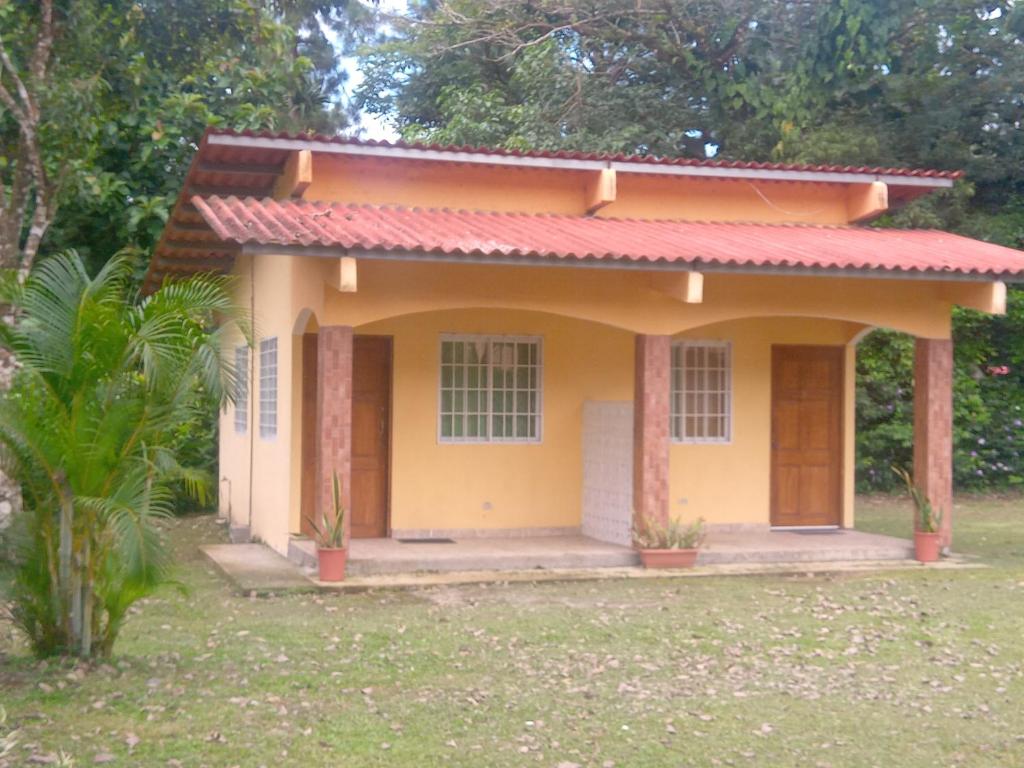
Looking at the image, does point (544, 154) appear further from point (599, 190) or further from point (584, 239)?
point (584, 239)

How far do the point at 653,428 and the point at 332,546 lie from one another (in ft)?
10.9

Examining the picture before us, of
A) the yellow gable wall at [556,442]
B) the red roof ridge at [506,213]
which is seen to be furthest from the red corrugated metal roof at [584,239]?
the yellow gable wall at [556,442]

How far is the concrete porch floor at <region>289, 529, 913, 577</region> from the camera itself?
38.8 ft

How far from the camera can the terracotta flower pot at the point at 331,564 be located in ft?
36.3

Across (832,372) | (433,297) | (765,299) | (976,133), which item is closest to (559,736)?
(433,297)

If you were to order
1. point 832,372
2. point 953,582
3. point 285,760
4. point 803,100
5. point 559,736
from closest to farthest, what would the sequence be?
1. point 285,760
2. point 559,736
3. point 953,582
4. point 832,372
5. point 803,100

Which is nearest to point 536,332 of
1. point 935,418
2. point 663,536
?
point 663,536

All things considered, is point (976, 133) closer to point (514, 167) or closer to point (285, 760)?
point (514, 167)

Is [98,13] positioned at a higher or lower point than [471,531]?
higher

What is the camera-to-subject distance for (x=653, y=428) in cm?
1243

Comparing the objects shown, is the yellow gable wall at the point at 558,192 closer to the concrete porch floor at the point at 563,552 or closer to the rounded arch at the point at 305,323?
the rounded arch at the point at 305,323

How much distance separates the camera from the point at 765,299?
12867 millimetres

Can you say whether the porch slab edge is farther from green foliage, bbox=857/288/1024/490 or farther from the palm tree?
green foliage, bbox=857/288/1024/490

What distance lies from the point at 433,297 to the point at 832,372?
5.60 metres
